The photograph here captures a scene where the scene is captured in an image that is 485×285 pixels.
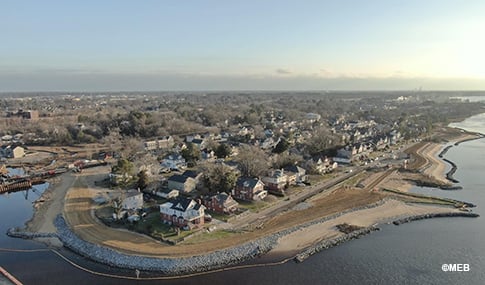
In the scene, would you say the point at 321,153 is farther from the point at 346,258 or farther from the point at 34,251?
the point at 34,251

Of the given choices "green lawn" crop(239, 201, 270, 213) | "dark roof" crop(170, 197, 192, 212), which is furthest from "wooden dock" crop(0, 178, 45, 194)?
"green lawn" crop(239, 201, 270, 213)

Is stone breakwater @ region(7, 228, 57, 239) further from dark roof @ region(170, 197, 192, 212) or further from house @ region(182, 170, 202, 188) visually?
house @ region(182, 170, 202, 188)

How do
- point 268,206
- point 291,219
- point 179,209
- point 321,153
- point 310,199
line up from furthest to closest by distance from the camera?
point 321,153, point 310,199, point 268,206, point 291,219, point 179,209

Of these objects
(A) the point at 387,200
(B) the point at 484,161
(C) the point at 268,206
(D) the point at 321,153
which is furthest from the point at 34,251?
(B) the point at 484,161

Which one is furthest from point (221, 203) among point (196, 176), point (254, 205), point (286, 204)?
point (196, 176)

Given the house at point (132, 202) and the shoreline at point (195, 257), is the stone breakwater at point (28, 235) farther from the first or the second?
the house at point (132, 202)

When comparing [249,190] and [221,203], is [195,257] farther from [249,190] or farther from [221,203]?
[249,190]

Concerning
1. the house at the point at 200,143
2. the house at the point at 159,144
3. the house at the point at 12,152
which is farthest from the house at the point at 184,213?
the house at the point at 12,152
